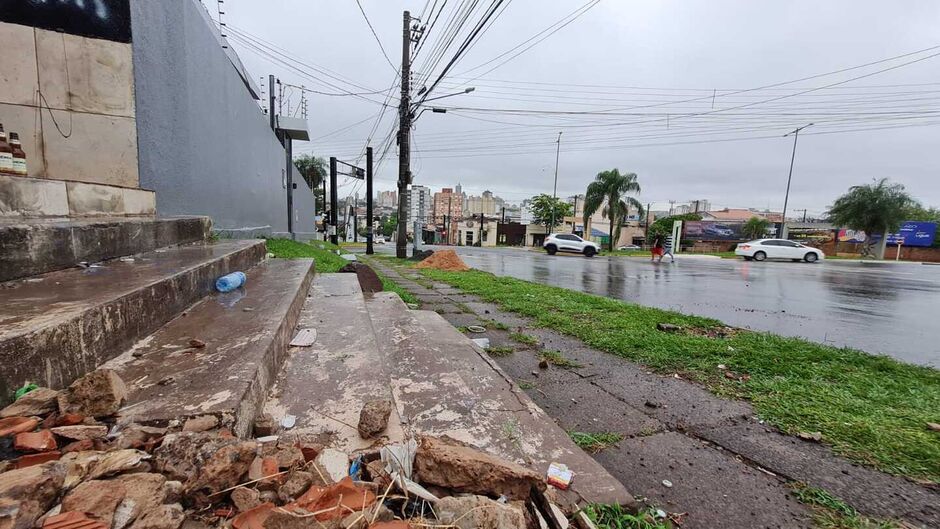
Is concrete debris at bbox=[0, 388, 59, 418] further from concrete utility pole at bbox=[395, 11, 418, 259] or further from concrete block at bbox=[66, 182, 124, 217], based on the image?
concrete utility pole at bbox=[395, 11, 418, 259]

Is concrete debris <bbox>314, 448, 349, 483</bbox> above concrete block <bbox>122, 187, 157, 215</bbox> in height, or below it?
below

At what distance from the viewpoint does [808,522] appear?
132 centimetres

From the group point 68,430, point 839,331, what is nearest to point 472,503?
point 68,430

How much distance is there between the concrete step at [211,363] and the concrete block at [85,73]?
2.38m

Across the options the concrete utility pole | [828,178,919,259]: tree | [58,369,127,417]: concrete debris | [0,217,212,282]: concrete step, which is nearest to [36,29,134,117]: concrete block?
[0,217,212,282]: concrete step

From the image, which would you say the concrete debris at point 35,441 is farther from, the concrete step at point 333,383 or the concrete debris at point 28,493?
the concrete step at point 333,383

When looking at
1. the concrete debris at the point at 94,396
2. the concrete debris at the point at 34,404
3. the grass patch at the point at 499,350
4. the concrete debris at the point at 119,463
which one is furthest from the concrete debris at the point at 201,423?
the grass patch at the point at 499,350

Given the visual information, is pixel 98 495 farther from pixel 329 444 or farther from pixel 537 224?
pixel 537 224

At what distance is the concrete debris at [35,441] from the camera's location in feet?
2.92

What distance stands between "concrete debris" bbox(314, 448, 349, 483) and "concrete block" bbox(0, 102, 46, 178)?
3.88 m

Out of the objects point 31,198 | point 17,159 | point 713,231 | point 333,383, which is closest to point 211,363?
point 333,383

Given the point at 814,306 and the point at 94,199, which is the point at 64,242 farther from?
the point at 814,306

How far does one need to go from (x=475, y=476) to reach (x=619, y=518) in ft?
1.69

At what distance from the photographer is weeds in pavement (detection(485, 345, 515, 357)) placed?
10.2 feet
